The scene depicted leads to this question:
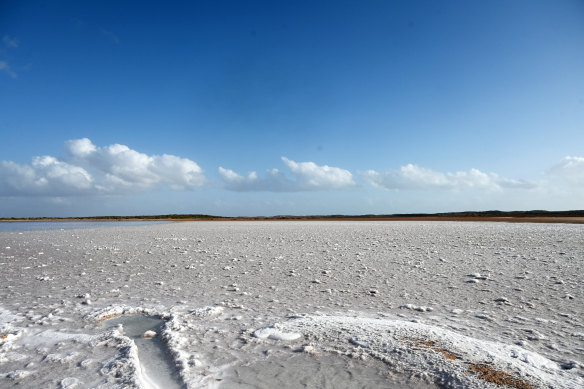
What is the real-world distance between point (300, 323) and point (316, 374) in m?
1.19

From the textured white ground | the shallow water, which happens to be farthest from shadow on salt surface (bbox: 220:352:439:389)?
the shallow water

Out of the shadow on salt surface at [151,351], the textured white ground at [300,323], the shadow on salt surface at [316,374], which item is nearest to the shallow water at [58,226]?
the textured white ground at [300,323]

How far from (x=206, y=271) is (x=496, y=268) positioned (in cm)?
663

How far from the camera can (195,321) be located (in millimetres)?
4039

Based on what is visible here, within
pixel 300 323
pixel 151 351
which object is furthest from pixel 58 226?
pixel 300 323

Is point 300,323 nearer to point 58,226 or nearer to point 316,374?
point 316,374

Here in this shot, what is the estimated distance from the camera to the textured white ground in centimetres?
271

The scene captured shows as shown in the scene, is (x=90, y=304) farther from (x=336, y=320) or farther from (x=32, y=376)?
(x=336, y=320)

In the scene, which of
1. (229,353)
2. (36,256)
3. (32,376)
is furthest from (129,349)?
(36,256)

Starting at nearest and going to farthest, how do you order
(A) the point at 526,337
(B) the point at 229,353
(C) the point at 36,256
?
(B) the point at 229,353 → (A) the point at 526,337 → (C) the point at 36,256

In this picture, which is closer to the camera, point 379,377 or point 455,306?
point 379,377

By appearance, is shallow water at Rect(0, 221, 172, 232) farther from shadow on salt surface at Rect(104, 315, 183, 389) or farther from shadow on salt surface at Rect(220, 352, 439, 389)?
shadow on salt surface at Rect(220, 352, 439, 389)

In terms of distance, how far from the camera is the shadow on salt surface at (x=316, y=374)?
2.54m

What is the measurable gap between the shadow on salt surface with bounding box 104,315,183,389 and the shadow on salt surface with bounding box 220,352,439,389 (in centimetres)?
50
